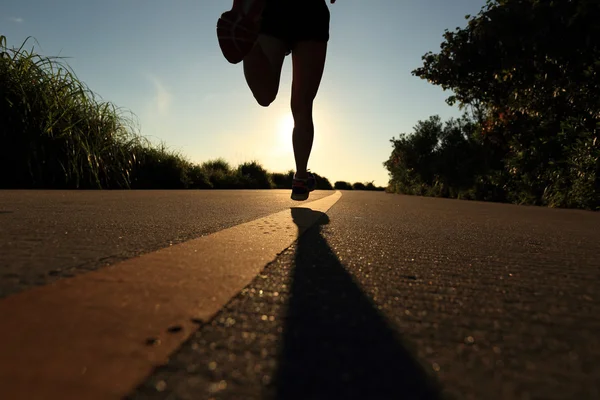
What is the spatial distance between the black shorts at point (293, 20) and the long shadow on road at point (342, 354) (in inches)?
117

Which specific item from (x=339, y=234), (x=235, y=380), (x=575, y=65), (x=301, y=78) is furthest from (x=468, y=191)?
(x=235, y=380)

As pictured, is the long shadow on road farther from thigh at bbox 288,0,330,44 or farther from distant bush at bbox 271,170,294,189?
distant bush at bbox 271,170,294,189

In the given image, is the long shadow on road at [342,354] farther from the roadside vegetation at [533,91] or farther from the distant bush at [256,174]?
the distant bush at [256,174]

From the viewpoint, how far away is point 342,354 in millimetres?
728

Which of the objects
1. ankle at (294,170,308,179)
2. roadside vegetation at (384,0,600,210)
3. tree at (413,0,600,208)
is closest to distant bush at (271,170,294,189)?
roadside vegetation at (384,0,600,210)

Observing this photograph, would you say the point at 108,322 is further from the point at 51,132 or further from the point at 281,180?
the point at 281,180

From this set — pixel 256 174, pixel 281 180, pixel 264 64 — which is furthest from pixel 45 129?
pixel 281 180

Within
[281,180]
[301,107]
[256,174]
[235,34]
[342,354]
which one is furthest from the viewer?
[281,180]

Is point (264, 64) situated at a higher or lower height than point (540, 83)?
lower

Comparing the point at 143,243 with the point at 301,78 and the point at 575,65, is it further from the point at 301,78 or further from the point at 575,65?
the point at 575,65

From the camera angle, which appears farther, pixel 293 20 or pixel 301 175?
pixel 301 175

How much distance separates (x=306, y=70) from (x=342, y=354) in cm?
338

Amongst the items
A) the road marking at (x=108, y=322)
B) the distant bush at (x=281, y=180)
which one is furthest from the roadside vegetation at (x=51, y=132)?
the distant bush at (x=281, y=180)

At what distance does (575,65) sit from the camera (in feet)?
26.8
